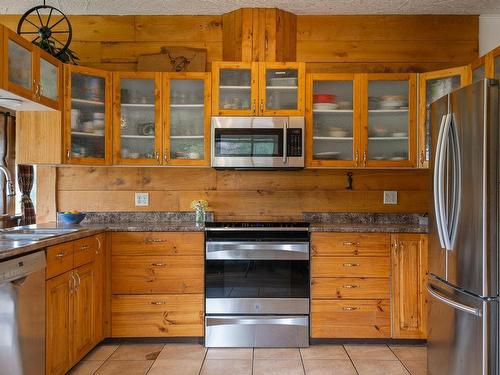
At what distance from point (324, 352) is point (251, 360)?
52cm

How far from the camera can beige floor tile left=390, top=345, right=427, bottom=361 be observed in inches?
112

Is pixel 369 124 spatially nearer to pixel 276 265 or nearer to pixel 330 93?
pixel 330 93

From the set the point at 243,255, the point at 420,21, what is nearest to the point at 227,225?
the point at 243,255

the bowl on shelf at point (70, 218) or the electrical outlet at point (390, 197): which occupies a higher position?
the electrical outlet at point (390, 197)

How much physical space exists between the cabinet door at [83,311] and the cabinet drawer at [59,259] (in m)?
0.12

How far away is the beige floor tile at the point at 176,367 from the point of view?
262cm

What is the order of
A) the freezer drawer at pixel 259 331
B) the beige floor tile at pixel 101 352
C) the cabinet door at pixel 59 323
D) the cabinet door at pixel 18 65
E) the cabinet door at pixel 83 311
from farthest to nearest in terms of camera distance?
the freezer drawer at pixel 259 331 → the beige floor tile at pixel 101 352 → the cabinet door at pixel 83 311 → the cabinet door at pixel 18 65 → the cabinet door at pixel 59 323

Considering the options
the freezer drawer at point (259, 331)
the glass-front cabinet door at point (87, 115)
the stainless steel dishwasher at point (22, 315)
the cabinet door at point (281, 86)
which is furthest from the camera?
the cabinet door at point (281, 86)

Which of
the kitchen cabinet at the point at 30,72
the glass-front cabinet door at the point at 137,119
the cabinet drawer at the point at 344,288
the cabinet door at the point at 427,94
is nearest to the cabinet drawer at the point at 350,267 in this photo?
the cabinet drawer at the point at 344,288

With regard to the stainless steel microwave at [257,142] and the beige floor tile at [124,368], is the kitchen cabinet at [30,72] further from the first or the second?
the beige floor tile at [124,368]

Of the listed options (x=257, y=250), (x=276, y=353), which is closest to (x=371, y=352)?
(x=276, y=353)

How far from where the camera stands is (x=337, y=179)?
3.59 m

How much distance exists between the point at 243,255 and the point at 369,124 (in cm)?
142

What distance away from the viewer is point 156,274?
9.96ft
